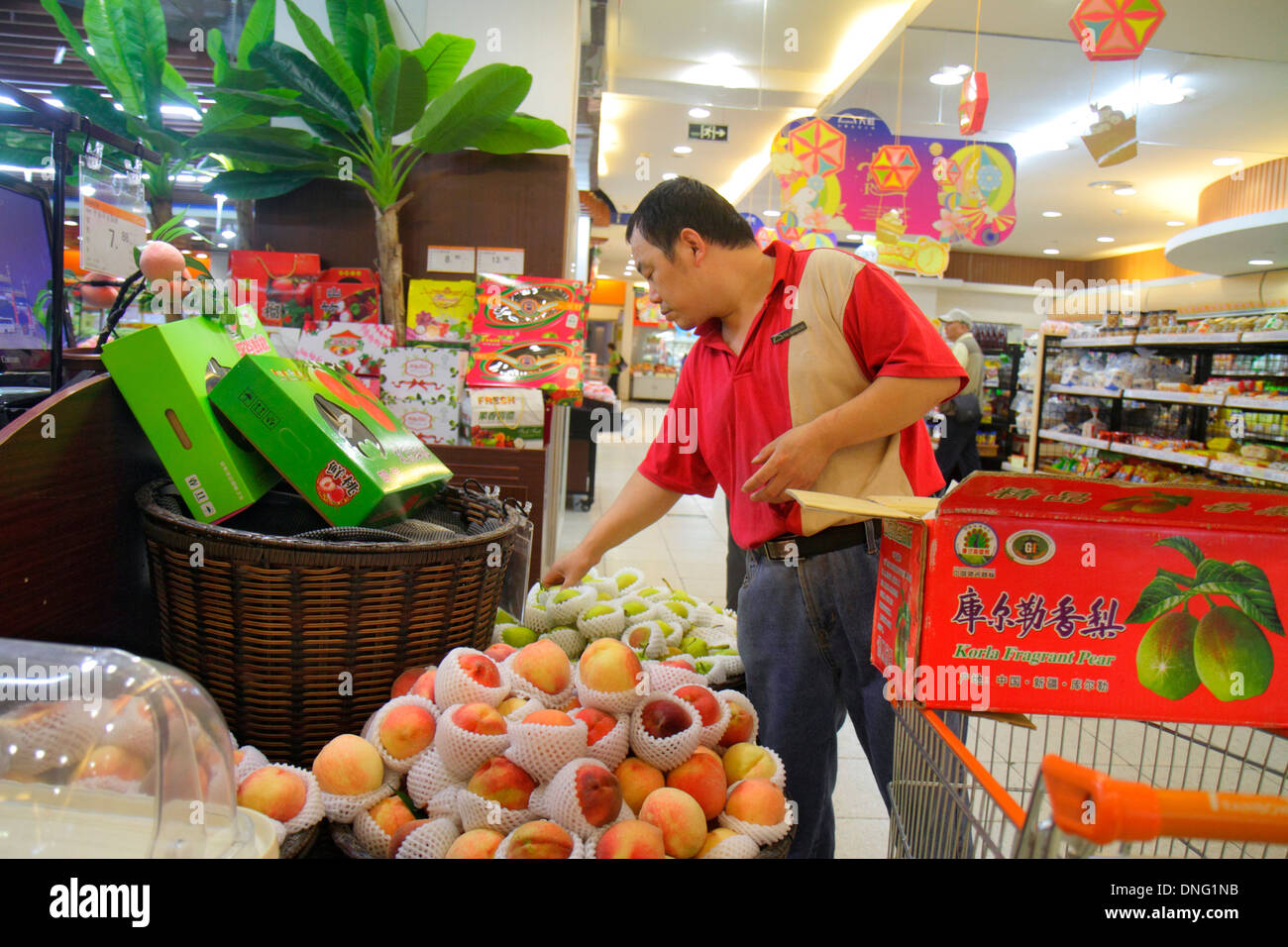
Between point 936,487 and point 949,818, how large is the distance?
0.91 meters

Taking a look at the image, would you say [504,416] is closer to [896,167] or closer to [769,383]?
[769,383]

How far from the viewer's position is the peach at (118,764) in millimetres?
787

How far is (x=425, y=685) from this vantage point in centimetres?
129

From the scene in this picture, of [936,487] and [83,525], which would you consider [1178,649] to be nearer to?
[936,487]

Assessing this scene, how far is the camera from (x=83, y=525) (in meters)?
1.33

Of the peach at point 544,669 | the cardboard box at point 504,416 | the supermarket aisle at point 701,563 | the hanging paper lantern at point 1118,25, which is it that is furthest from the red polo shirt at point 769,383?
the hanging paper lantern at point 1118,25

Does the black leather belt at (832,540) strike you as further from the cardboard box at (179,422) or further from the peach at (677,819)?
the cardboard box at (179,422)

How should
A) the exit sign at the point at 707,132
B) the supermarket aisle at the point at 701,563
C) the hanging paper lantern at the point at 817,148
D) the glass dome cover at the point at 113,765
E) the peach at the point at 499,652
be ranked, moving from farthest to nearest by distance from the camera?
1. the exit sign at the point at 707,132
2. the hanging paper lantern at the point at 817,148
3. the supermarket aisle at the point at 701,563
4. the peach at the point at 499,652
5. the glass dome cover at the point at 113,765

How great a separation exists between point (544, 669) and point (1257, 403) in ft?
18.5

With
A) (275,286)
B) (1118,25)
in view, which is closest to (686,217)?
(275,286)

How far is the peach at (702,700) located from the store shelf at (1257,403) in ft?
17.3

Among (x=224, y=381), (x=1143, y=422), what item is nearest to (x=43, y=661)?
(x=224, y=381)

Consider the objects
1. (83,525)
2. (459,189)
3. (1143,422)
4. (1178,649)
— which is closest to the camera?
(1178,649)

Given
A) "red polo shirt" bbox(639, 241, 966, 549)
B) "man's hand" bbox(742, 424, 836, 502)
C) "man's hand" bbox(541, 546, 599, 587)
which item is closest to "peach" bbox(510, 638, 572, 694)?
"man's hand" bbox(541, 546, 599, 587)
